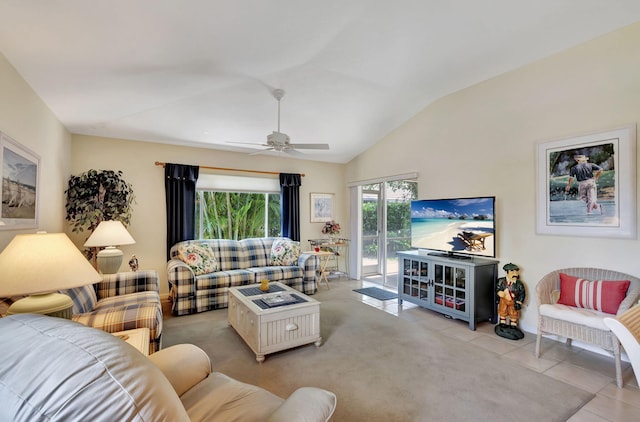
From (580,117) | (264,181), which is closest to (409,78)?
(580,117)

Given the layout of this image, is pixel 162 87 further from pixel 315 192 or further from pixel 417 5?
pixel 315 192

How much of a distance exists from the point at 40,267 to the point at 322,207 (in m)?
4.81

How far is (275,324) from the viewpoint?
2643mm

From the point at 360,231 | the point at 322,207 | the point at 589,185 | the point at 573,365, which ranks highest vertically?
the point at 589,185

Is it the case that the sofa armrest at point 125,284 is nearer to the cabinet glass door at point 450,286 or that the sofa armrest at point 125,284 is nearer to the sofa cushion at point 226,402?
the sofa cushion at point 226,402

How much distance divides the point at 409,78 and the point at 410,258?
2.31 meters

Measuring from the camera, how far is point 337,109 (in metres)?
4.05

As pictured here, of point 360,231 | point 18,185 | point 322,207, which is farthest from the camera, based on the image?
point 322,207

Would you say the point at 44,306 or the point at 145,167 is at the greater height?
the point at 145,167

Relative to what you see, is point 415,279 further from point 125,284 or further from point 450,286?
point 125,284

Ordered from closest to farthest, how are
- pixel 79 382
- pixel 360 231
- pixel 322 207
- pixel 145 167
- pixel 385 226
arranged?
pixel 79 382
pixel 145 167
pixel 385 226
pixel 360 231
pixel 322 207

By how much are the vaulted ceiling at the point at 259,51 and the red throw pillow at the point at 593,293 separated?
89.1 inches

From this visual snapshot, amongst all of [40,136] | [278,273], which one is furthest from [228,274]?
[40,136]

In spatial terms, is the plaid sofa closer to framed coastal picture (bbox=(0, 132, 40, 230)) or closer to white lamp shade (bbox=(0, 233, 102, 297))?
framed coastal picture (bbox=(0, 132, 40, 230))
